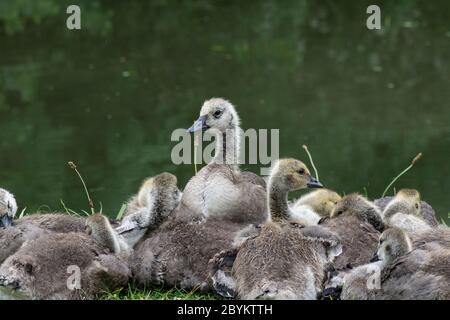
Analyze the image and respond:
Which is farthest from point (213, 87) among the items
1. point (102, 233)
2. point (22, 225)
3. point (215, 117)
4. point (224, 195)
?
point (102, 233)

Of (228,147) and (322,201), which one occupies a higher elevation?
(228,147)

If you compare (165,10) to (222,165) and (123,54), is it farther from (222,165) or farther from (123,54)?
(222,165)

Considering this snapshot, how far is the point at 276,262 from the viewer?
6.22 metres

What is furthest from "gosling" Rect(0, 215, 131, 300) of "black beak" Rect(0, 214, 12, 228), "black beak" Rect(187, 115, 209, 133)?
"black beak" Rect(187, 115, 209, 133)

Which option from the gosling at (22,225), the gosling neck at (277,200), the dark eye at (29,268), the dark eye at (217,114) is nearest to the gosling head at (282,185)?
the gosling neck at (277,200)

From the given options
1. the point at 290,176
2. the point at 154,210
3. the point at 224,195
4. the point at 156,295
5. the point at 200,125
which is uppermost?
the point at 200,125

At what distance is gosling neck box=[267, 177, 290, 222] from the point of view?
280 inches

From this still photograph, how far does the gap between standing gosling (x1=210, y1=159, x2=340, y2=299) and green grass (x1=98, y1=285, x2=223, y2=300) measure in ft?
0.76

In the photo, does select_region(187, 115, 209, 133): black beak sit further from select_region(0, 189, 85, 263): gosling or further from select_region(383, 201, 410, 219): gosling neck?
select_region(383, 201, 410, 219): gosling neck

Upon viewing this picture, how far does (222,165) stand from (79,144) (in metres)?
9.26

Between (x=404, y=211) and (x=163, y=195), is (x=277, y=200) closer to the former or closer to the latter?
(x=163, y=195)

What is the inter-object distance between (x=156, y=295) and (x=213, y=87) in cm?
1205

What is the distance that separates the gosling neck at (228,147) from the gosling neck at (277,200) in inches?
30.7

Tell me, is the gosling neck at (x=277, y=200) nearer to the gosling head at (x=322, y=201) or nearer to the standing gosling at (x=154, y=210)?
the standing gosling at (x=154, y=210)
